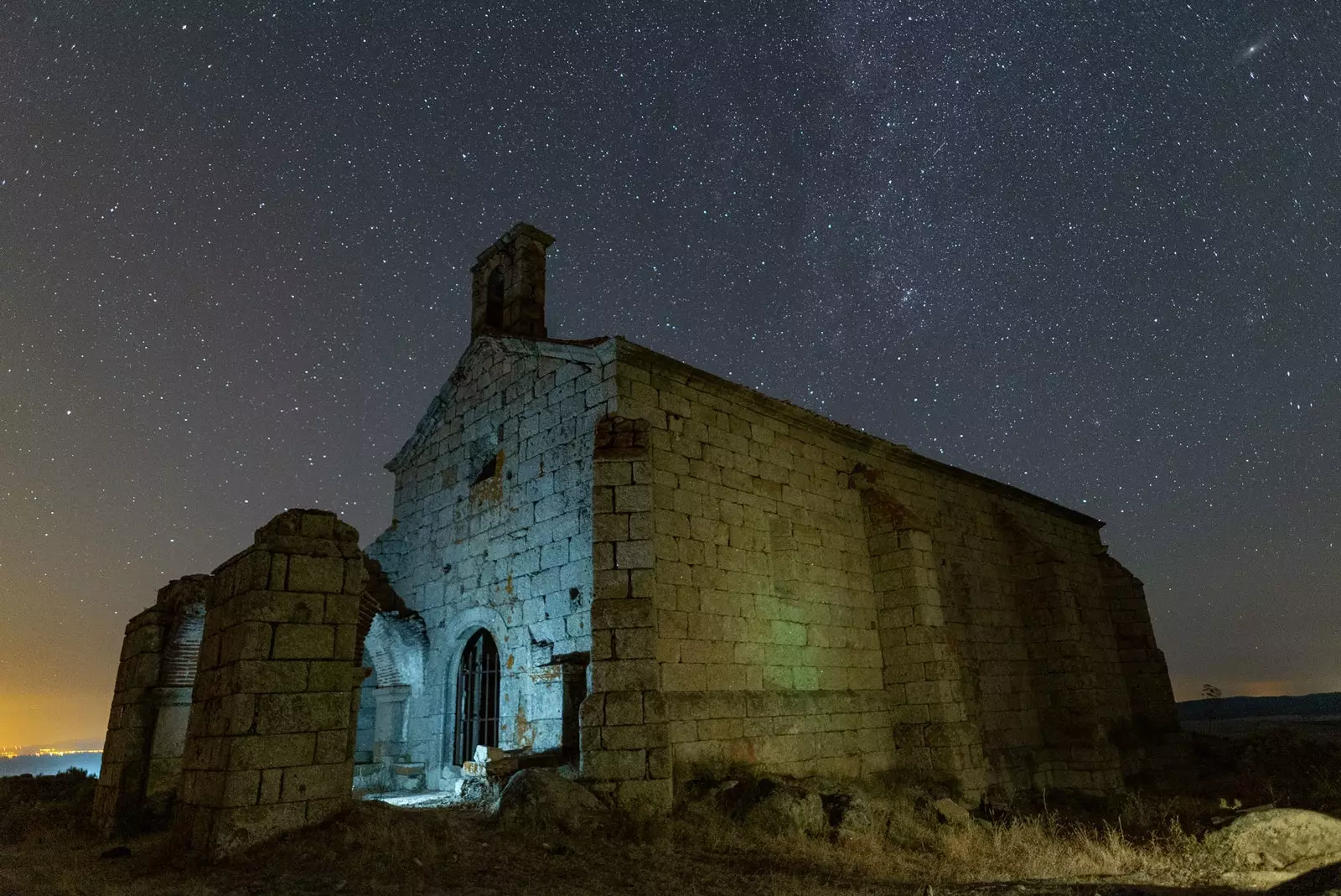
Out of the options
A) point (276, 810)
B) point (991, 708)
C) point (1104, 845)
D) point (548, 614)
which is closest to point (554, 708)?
point (548, 614)

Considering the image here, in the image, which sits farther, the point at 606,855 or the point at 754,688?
the point at 754,688

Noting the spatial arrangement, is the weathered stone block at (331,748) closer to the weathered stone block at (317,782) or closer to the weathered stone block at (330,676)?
the weathered stone block at (317,782)

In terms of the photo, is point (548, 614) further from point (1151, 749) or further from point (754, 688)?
point (1151, 749)

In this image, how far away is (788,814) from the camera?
805 cm

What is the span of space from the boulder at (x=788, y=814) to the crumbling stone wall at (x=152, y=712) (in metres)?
5.99

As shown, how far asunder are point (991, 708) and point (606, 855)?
9.60 metres

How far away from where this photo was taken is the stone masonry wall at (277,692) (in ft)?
19.5

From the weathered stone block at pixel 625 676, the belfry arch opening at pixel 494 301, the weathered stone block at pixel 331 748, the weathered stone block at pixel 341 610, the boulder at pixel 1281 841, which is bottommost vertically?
the boulder at pixel 1281 841

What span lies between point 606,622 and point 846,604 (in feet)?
16.4

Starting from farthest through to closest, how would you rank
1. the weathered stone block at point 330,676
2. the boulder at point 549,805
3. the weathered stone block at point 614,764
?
the weathered stone block at point 614,764 → the boulder at point 549,805 → the weathered stone block at point 330,676

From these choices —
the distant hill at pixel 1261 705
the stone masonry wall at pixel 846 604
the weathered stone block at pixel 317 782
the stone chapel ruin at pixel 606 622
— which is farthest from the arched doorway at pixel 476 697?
the distant hill at pixel 1261 705

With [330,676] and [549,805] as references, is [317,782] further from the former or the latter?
[549,805]

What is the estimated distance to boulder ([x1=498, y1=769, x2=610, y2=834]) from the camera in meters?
7.11

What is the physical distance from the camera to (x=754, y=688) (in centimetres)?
1015
